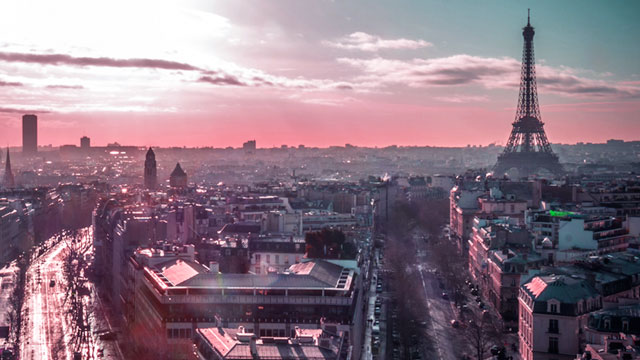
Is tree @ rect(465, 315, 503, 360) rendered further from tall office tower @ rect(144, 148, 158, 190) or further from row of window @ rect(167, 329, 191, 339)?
tall office tower @ rect(144, 148, 158, 190)

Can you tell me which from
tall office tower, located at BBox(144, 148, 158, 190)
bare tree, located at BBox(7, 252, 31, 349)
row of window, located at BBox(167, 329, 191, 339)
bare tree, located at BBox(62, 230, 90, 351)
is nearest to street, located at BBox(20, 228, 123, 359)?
bare tree, located at BBox(62, 230, 90, 351)

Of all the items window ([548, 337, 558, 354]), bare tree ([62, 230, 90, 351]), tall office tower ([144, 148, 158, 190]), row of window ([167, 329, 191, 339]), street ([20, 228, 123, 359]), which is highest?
tall office tower ([144, 148, 158, 190])

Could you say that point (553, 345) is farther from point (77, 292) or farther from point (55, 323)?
point (77, 292)

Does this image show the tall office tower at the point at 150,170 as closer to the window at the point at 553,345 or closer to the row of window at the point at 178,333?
the row of window at the point at 178,333

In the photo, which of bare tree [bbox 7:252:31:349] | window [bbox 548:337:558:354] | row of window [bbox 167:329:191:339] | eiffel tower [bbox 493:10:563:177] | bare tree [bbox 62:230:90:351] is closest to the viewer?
row of window [bbox 167:329:191:339]

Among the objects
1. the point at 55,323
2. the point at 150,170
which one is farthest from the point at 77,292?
the point at 150,170

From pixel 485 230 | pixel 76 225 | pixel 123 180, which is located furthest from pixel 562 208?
pixel 123 180

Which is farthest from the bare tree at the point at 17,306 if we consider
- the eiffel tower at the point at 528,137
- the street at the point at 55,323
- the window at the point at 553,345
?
the eiffel tower at the point at 528,137
